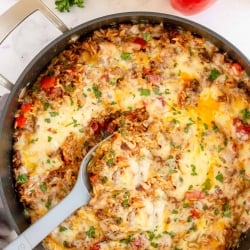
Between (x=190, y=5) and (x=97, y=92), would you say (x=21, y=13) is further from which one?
(x=190, y=5)

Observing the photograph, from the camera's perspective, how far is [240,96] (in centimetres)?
273


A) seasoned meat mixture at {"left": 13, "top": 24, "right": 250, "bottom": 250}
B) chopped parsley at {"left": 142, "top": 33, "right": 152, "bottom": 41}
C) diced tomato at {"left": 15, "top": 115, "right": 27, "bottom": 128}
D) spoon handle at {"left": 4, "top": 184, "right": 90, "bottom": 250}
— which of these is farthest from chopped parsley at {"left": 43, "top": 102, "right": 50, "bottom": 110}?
chopped parsley at {"left": 142, "top": 33, "right": 152, "bottom": 41}

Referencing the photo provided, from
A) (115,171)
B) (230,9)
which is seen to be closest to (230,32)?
(230,9)

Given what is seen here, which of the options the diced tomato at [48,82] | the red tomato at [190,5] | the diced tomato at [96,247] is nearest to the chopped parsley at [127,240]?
the diced tomato at [96,247]

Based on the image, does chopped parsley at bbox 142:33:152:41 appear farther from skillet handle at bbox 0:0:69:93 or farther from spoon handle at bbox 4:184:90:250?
spoon handle at bbox 4:184:90:250

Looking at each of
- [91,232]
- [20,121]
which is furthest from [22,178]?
[91,232]

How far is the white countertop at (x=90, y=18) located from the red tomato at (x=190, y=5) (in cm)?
6

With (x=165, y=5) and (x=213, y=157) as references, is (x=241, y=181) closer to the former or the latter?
(x=213, y=157)

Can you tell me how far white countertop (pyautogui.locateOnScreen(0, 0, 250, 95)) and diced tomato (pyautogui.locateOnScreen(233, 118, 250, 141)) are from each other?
625 mm

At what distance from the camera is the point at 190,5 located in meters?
3.00

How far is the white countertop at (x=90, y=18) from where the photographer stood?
10.3 ft

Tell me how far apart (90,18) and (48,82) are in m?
0.54

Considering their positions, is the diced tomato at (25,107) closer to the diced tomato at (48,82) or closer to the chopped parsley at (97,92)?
the diced tomato at (48,82)

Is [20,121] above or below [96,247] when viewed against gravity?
above
